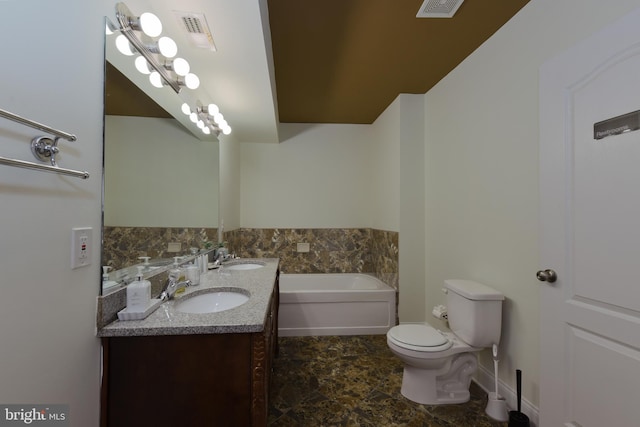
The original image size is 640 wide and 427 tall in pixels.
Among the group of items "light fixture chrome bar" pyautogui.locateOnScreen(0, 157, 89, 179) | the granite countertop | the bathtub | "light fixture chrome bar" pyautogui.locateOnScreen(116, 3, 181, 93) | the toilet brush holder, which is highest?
"light fixture chrome bar" pyautogui.locateOnScreen(116, 3, 181, 93)

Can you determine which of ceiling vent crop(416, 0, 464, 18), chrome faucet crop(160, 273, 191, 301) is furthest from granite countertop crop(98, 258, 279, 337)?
ceiling vent crop(416, 0, 464, 18)

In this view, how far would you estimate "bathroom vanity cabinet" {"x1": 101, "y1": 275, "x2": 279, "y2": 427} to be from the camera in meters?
1.05

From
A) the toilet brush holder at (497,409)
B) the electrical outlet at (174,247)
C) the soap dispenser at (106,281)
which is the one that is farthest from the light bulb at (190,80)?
the toilet brush holder at (497,409)

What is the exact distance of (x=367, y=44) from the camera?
201 cm

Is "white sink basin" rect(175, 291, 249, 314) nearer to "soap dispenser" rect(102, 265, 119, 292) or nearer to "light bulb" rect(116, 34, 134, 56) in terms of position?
"soap dispenser" rect(102, 265, 119, 292)

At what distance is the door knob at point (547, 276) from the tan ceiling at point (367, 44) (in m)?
1.58

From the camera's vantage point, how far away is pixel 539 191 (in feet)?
4.91

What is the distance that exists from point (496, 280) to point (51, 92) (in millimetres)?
2415

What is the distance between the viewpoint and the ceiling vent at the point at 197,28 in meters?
1.34

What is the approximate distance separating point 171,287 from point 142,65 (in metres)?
1.13

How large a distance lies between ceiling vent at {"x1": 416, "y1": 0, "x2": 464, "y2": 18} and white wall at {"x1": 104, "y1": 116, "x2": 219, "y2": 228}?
172 cm

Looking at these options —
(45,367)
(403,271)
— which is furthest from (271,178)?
(45,367)

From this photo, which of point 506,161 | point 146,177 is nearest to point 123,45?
point 146,177

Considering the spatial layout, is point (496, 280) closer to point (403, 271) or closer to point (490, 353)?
point (490, 353)
